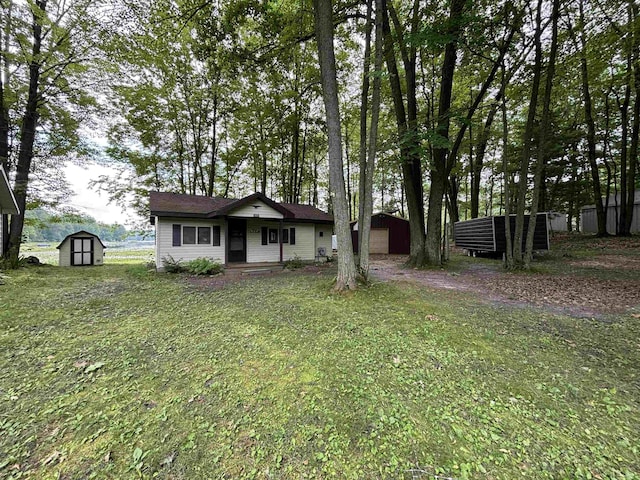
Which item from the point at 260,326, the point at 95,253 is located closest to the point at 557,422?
the point at 260,326

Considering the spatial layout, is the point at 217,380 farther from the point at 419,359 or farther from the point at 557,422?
the point at 557,422

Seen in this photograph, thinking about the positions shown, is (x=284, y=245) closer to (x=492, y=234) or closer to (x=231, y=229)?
(x=231, y=229)

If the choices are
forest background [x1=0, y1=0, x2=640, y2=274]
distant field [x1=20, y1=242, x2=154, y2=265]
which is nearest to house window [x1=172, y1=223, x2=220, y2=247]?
forest background [x1=0, y1=0, x2=640, y2=274]

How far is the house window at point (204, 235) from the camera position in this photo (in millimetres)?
10070

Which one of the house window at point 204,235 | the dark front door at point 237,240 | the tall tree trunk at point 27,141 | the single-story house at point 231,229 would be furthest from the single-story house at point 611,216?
the tall tree trunk at point 27,141

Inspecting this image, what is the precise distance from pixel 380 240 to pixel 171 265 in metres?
12.5

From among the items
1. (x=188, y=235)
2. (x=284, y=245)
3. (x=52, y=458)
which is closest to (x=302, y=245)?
(x=284, y=245)

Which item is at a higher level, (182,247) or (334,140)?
(334,140)

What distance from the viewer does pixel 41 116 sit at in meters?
10.5

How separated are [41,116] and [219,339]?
560 inches

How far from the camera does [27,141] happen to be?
33.3 feet

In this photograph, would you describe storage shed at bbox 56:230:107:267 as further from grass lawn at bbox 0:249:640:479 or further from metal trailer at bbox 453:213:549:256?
metal trailer at bbox 453:213:549:256

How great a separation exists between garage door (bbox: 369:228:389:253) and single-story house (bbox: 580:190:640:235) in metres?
12.6

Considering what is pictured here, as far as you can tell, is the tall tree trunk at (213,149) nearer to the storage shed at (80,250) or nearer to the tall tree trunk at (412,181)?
the storage shed at (80,250)
